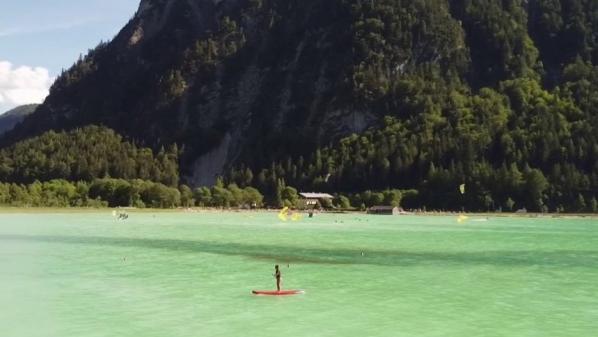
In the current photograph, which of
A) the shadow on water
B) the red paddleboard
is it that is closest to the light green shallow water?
the shadow on water

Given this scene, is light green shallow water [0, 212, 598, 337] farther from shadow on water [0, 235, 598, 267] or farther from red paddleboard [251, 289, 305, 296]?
red paddleboard [251, 289, 305, 296]

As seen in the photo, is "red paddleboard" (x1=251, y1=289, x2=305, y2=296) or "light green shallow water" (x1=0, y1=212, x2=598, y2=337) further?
"red paddleboard" (x1=251, y1=289, x2=305, y2=296)

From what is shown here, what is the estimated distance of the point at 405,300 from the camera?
4744cm

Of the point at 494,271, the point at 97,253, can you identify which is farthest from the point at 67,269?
the point at 494,271

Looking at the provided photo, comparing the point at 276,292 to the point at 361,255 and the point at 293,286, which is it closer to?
the point at 293,286

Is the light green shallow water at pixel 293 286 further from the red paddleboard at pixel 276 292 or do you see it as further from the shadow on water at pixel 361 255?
the red paddleboard at pixel 276 292

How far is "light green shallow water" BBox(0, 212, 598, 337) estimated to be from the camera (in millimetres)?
38750

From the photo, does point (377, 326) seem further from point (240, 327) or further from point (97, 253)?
point (97, 253)

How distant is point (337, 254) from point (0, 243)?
40.3 meters

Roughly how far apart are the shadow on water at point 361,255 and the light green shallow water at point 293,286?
0.13m

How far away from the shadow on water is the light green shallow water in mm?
129

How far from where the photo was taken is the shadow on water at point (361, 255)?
72.2 m

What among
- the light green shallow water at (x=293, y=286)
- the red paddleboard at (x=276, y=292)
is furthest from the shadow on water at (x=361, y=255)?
the red paddleboard at (x=276, y=292)

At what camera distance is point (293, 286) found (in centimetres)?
5266
